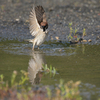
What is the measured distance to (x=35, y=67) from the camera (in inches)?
239

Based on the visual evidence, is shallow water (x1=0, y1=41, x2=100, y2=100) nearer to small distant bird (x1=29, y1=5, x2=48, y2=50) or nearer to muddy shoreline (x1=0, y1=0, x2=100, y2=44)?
small distant bird (x1=29, y1=5, x2=48, y2=50)

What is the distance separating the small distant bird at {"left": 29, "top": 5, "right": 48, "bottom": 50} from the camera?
27.8 ft

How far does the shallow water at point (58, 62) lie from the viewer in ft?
16.4

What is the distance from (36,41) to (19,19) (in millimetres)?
3759

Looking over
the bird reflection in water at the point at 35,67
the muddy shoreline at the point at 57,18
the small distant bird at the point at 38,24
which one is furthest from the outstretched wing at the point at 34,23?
the bird reflection in water at the point at 35,67

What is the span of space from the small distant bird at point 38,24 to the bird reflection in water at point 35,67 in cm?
70

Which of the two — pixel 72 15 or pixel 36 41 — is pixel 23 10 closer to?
pixel 72 15

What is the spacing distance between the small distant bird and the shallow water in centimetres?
32

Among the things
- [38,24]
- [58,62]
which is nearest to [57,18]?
[38,24]

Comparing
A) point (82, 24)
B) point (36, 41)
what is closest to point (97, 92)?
point (36, 41)

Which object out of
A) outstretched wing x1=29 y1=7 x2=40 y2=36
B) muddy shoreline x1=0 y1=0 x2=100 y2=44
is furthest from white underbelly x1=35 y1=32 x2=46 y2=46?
muddy shoreline x1=0 y1=0 x2=100 y2=44

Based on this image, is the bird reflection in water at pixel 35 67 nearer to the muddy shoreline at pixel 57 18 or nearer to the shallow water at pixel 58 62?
the shallow water at pixel 58 62

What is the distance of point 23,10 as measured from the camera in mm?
13586

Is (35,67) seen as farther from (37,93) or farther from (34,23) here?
(34,23)
